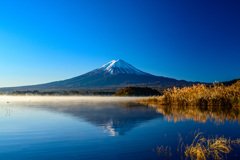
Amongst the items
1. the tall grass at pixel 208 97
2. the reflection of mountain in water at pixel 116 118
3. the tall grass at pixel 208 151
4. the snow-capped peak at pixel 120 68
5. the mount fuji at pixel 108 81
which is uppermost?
the snow-capped peak at pixel 120 68

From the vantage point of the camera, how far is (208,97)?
20188mm

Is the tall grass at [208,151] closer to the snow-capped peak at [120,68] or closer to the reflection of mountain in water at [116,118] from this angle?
the reflection of mountain in water at [116,118]

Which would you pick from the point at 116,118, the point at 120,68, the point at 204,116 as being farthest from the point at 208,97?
the point at 120,68

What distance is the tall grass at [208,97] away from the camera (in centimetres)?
1897

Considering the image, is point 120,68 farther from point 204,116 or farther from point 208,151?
point 208,151

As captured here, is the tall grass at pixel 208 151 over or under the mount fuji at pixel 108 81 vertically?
under

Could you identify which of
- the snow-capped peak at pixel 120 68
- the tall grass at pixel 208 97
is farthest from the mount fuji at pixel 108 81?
the tall grass at pixel 208 97

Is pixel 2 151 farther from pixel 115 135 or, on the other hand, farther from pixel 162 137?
pixel 162 137

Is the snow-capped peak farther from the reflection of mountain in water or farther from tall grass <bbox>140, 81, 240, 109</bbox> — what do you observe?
the reflection of mountain in water

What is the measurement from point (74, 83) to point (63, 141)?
439 feet

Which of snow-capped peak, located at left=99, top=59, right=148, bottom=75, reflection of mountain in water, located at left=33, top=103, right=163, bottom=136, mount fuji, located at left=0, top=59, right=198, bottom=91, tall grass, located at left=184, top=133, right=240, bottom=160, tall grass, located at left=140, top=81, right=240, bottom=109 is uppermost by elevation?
snow-capped peak, located at left=99, top=59, right=148, bottom=75

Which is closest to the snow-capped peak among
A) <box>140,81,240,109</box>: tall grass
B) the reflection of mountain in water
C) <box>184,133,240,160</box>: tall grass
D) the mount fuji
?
the mount fuji

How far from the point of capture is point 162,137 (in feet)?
24.6

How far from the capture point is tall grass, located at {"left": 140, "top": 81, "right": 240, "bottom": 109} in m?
19.0
